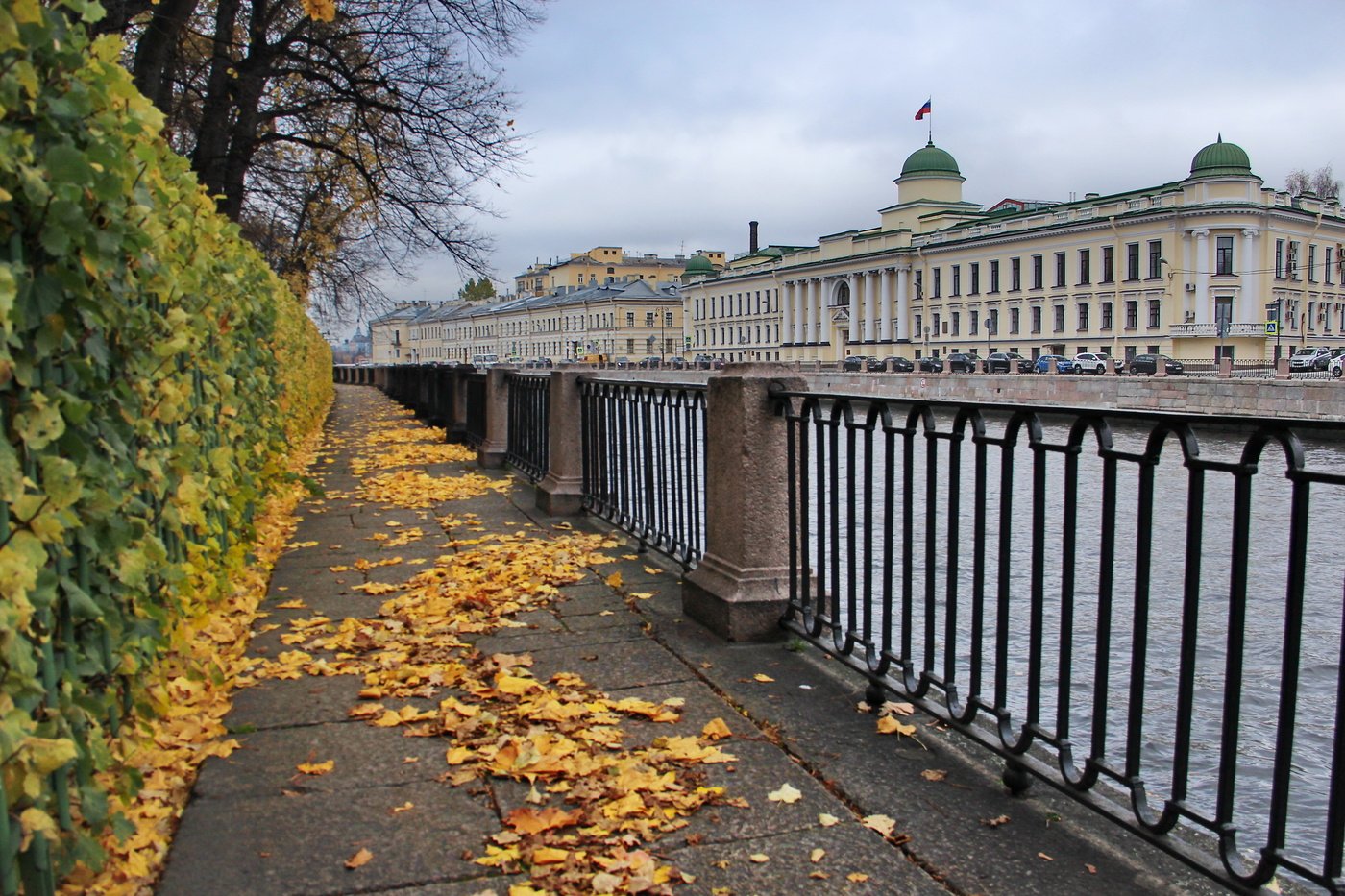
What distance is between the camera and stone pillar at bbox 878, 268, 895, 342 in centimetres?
9694

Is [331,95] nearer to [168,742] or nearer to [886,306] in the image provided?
[168,742]

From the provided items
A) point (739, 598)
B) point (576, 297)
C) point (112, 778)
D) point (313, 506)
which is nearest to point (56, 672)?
point (112, 778)

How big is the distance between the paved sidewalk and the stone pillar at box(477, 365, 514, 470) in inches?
307

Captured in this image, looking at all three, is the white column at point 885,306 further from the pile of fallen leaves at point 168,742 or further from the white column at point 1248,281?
the pile of fallen leaves at point 168,742

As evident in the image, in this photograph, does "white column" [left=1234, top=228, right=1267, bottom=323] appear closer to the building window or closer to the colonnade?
the building window

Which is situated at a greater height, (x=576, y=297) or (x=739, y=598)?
(x=576, y=297)

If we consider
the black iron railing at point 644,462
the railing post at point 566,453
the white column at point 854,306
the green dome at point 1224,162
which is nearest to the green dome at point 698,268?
the white column at point 854,306

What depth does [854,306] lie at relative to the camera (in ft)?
336

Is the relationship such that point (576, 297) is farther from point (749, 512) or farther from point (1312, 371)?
point (749, 512)

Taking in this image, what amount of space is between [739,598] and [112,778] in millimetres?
2756

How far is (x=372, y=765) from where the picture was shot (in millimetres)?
3551

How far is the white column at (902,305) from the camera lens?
94562mm

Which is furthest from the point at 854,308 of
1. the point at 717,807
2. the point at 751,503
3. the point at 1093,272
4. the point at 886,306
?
the point at 717,807

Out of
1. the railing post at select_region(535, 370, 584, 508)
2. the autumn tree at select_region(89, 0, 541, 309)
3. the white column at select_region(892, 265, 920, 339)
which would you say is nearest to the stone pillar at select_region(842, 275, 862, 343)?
the white column at select_region(892, 265, 920, 339)
